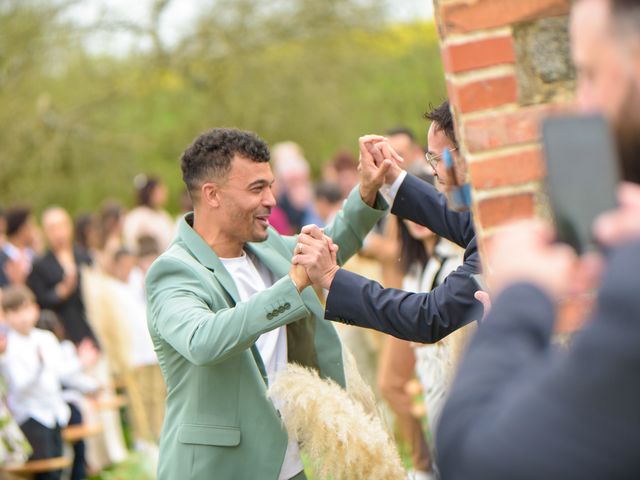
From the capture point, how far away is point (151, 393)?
10797mm

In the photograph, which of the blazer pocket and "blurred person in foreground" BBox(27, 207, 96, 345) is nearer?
the blazer pocket

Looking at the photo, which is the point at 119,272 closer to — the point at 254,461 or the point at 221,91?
the point at 254,461

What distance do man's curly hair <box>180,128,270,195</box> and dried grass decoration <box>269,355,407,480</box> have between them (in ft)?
3.37

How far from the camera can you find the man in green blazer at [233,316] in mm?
3867

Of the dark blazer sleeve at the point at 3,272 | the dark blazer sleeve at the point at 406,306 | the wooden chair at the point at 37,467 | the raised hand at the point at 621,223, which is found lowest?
the wooden chair at the point at 37,467

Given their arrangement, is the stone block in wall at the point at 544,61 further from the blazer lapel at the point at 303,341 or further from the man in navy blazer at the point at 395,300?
the blazer lapel at the point at 303,341

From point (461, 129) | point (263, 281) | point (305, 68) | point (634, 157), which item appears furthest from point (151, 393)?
point (305, 68)

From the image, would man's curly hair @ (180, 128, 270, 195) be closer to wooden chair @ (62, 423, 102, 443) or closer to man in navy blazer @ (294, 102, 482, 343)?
man in navy blazer @ (294, 102, 482, 343)

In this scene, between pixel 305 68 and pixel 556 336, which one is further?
pixel 305 68

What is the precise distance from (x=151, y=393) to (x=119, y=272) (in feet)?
4.59

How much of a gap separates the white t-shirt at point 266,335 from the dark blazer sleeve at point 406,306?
2.10 feet

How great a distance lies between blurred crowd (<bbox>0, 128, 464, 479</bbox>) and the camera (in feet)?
24.9

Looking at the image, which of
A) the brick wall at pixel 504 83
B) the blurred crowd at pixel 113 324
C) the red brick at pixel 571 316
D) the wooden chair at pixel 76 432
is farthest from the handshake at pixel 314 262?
the wooden chair at pixel 76 432

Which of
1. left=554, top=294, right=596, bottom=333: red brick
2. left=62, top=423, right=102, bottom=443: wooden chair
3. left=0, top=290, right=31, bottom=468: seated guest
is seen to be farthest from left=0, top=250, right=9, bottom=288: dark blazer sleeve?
left=554, top=294, right=596, bottom=333: red brick
